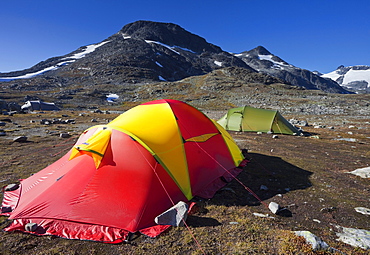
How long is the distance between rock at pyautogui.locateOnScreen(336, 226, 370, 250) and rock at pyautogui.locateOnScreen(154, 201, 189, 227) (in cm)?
328

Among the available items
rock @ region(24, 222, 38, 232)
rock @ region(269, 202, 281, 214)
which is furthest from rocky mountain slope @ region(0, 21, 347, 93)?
rock @ region(269, 202, 281, 214)

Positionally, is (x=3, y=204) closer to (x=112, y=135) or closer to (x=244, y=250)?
(x=112, y=135)

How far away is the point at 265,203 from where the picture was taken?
5.73m

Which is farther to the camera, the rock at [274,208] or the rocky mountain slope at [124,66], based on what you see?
the rocky mountain slope at [124,66]

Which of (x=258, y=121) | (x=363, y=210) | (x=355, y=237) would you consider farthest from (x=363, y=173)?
(x=258, y=121)

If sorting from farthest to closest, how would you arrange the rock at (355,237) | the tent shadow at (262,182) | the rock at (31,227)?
the tent shadow at (262,182) < the rock at (31,227) < the rock at (355,237)

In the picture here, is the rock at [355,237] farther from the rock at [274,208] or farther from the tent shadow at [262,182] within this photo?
the tent shadow at [262,182]

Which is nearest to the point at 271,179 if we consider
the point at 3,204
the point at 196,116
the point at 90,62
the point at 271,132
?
the point at 196,116

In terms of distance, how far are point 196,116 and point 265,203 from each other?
12.4ft

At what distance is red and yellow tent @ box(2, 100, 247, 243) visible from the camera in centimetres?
450

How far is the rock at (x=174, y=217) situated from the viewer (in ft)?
15.1

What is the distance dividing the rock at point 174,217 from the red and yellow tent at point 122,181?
157 millimetres

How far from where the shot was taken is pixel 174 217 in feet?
15.3

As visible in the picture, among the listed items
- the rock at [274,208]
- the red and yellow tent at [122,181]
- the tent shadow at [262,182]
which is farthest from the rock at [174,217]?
the rock at [274,208]
